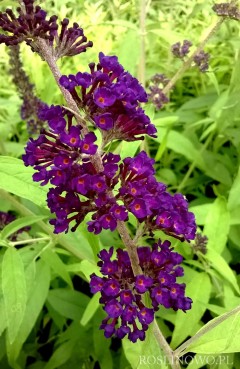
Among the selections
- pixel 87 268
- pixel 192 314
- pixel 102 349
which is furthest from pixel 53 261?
pixel 192 314

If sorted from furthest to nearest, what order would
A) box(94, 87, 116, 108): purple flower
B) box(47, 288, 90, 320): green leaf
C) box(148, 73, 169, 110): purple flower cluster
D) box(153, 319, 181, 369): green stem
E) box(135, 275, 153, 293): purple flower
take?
box(148, 73, 169, 110): purple flower cluster
box(47, 288, 90, 320): green leaf
box(153, 319, 181, 369): green stem
box(135, 275, 153, 293): purple flower
box(94, 87, 116, 108): purple flower

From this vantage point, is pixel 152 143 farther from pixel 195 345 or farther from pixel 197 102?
pixel 195 345

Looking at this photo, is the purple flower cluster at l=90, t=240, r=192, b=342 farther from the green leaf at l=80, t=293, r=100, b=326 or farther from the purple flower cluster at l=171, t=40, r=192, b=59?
the purple flower cluster at l=171, t=40, r=192, b=59

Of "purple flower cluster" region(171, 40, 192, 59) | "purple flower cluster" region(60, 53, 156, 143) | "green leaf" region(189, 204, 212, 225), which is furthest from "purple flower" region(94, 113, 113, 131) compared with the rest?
"purple flower cluster" region(171, 40, 192, 59)

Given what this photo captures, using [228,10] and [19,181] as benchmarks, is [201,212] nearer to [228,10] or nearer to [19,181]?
[228,10]

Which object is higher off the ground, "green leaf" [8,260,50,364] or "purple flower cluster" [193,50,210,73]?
"purple flower cluster" [193,50,210,73]

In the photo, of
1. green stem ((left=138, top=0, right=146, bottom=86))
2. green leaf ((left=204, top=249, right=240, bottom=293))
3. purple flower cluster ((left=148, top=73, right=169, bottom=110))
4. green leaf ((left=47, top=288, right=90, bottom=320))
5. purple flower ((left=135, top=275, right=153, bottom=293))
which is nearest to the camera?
purple flower ((left=135, top=275, right=153, bottom=293))

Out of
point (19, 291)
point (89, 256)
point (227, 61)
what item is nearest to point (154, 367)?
→ point (19, 291)

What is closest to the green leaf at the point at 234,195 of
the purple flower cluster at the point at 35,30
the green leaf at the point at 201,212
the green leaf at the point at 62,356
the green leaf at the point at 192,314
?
the green leaf at the point at 201,212
